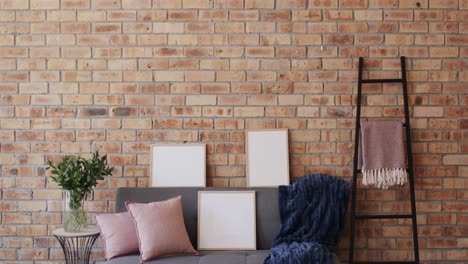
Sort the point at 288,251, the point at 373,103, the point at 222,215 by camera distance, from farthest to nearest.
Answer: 1. the point at 373,103
2. the point at 222,215
3. the point at 288,251

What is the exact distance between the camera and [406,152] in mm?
3729

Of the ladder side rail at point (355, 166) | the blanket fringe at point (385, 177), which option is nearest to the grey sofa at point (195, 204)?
the ladder side rail at point (355, 166)

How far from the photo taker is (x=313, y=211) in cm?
344

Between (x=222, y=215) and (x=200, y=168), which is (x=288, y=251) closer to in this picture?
(x=222, y=215)

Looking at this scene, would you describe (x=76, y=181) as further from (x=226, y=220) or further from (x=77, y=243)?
(x=226, y=220)

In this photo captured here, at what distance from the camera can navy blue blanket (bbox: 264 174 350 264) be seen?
337 cm

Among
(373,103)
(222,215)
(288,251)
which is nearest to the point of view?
(288,251)

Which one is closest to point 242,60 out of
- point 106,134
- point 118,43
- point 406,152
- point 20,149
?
point 118,43

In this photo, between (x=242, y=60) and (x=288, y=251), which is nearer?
(x=288, y=251)

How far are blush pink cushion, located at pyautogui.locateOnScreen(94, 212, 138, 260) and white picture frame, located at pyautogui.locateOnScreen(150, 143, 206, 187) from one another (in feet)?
1.56

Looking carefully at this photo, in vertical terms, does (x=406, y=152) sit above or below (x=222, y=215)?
above

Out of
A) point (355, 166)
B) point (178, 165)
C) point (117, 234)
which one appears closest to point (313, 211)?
point (355, 166)

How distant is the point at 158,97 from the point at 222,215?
3.37 feet

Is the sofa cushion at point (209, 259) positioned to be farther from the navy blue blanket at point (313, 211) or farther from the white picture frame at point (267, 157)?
the white picture frame at point (267, 157)
